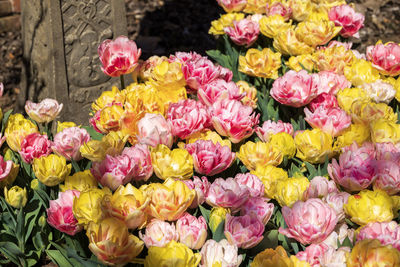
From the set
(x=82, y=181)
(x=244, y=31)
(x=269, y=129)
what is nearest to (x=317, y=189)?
(x=269, y=129)

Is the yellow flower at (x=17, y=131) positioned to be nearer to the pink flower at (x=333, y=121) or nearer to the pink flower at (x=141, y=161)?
the pink flower at (x=141, y=161)

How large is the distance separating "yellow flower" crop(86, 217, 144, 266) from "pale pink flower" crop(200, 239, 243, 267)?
15cm

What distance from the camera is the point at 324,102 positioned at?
190 centimetres

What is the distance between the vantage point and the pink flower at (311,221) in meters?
1.21

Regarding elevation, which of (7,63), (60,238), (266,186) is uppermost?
(266,186)

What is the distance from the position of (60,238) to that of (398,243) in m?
1.00

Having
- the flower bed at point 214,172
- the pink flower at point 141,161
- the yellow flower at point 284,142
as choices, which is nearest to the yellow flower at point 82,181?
the flower bed at point 214,172

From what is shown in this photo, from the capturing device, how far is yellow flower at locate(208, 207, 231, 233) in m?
1.29

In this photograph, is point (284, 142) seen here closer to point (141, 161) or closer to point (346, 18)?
point (141, 161)

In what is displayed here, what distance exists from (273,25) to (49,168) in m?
1.40

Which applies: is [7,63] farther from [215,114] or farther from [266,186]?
[266,186]

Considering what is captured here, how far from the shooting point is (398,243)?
1.13 meters

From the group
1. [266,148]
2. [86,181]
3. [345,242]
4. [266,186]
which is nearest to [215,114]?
[266,148]

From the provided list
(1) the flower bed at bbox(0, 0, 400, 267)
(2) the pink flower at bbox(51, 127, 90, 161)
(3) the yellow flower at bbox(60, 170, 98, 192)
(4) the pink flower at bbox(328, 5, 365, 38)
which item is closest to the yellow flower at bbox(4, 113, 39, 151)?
(1) the flower bed at bbox(0, 0, 400, 267)
